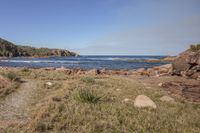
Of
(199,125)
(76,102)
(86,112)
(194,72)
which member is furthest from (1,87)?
(194,72)

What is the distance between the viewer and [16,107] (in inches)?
347

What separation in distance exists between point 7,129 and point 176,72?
67.4 feet

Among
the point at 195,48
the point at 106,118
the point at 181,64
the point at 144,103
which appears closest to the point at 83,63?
the point at 195,48

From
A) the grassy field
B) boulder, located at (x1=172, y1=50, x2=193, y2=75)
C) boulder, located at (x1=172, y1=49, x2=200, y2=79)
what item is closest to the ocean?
boulder, located at (x1=172, y1=50, x2=193, y2=75)

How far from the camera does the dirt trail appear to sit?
7.17m

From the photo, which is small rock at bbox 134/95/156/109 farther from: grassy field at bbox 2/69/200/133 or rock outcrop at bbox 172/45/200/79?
rock outcrop at bbox 172/45/200/79

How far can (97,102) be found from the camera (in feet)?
31.7

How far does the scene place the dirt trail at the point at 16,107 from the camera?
717 cm

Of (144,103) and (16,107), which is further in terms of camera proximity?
(144,103)

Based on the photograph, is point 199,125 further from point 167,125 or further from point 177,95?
point 177,95

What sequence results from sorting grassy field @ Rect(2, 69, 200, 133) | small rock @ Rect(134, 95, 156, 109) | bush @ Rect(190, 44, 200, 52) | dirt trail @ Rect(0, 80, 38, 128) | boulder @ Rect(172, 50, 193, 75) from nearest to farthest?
1. grassy field @ Rect(2, 69, 200, 133)
2. dirt trail @ Rect(0, 80, 38, 128)
3. small rock @ Rect(134, 95, 156, 109)
4. boulder @ Rect(172, 50, 193, 75)
5. bush @ Rect(190, 44, 200, 52)

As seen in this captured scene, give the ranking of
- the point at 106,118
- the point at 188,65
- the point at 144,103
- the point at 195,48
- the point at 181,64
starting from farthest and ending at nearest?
the point at 195,48 < the point at 181,64 < the point at 188,65 < the point at 144,103 < the point at 106,118

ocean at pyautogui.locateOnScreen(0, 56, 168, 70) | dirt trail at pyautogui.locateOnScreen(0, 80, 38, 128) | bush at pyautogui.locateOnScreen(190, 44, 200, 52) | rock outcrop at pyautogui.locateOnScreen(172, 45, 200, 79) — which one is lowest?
ocean at pyautogui.locateOnScreen(0, 56, 168, 70)

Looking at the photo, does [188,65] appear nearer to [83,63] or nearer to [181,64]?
[181,64]
